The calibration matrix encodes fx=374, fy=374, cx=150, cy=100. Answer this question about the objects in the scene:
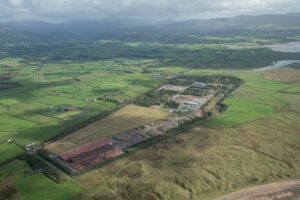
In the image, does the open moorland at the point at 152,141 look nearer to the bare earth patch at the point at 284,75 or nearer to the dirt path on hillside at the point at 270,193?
the bare earth patch at the point at 284,75


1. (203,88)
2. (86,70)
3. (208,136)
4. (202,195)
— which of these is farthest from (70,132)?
(86,70)

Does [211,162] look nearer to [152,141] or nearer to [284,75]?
[152,141]

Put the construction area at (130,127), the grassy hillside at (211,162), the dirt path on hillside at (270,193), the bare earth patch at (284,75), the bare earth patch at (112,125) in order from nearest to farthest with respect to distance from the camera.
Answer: the dirt path on hillside at (270,193) < the grassy hillside at (211,162) < the construction area at (130,127) < the bare earth patch at (112,125) < the bare earth patch at (284,75)

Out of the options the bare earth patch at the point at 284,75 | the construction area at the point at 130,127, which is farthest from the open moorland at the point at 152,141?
the construction area at the point at 130,127

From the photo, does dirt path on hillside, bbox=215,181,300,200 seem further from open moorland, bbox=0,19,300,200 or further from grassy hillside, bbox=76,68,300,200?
grassy hillside, bbox=76,68,300,200

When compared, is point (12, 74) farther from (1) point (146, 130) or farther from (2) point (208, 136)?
(2) point (208, 136)

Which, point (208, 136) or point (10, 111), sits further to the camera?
point (10, 111)
